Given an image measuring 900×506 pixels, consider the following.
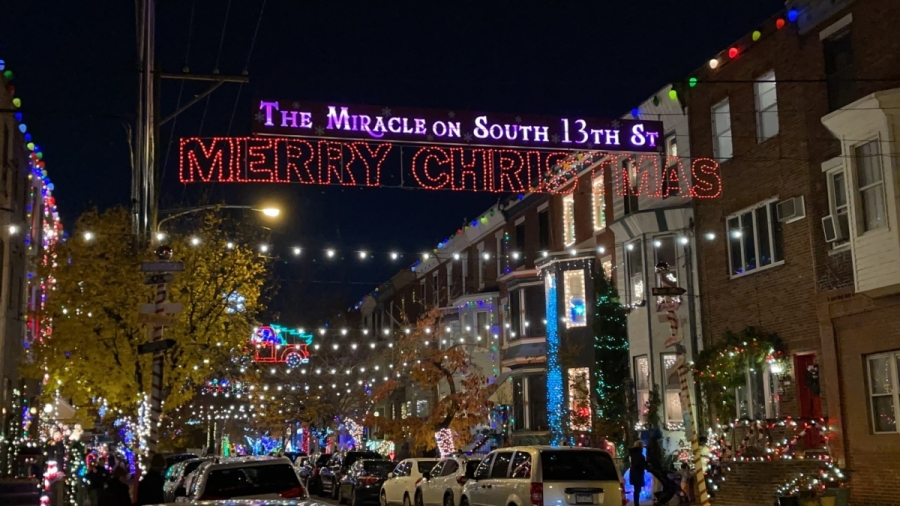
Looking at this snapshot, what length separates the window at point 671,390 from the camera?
28.6m

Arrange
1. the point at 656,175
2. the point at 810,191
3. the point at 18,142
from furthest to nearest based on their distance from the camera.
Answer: the point at 18,142
the point at 656,175
the point at 810,191

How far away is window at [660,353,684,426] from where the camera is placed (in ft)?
93.9

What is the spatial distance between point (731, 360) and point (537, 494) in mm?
8944

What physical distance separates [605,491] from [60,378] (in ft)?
54.4

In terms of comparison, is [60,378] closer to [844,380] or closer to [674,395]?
[674,395]

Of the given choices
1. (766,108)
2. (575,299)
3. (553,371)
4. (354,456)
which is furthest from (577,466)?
(553,371)

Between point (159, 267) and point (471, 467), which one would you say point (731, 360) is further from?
point (159, 267)

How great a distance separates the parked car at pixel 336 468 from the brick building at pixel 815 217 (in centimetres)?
1322

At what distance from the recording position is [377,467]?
30.8 metres

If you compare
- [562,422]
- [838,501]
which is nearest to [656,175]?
[562,422]

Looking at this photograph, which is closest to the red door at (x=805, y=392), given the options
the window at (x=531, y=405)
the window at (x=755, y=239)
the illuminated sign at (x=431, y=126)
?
the window at (x=755, y=239)

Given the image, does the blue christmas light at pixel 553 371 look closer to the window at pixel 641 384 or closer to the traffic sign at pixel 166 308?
the window at pixel 641 384

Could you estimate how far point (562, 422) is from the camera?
1350 inches

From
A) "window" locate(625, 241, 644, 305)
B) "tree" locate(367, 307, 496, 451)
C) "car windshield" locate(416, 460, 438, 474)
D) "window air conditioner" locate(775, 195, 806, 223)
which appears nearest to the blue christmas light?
"tree" locate(367, 307, 496, 451)
